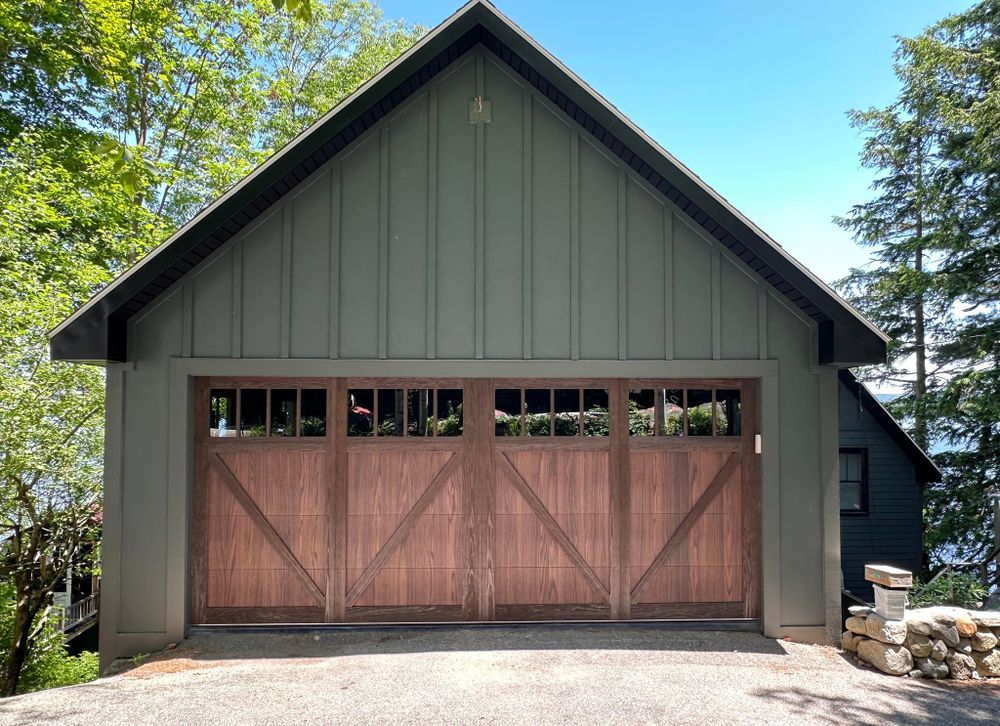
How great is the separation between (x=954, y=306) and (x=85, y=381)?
16.8 m

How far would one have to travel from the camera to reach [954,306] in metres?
13.0

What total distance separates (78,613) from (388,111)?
47.4 ft

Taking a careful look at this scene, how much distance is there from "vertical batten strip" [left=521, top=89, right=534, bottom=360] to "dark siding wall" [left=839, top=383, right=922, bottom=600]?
7518mm

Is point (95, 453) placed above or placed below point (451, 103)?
below

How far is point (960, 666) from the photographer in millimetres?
4707

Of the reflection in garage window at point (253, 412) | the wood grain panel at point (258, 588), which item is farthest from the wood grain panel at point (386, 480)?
the reflection in garage window at point (253, 412)

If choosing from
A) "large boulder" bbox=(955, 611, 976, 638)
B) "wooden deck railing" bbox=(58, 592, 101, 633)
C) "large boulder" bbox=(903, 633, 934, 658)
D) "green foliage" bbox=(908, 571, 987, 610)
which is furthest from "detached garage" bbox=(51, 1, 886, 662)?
"wooden deck railing" bbox=(58, 592, 101, 633)

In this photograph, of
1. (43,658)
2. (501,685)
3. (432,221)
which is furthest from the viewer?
(43,658)

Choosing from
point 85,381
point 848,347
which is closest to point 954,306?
point 848,347

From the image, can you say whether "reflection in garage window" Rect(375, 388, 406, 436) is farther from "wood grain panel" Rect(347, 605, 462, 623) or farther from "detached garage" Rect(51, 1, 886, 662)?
"wood grain panel" Rect(347, 605, 462, 623)

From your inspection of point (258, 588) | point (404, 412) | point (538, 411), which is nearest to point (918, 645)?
point (538, 411)

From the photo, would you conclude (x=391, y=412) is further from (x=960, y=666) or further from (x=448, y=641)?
(x=960, y=666)

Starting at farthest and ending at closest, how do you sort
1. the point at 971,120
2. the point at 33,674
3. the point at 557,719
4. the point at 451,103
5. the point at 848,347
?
the point at 971,120
the point at 33,674
the point at 451,103
the point at 848,347
the point at 557,719

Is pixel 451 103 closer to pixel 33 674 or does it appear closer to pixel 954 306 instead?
pixel 33 674
